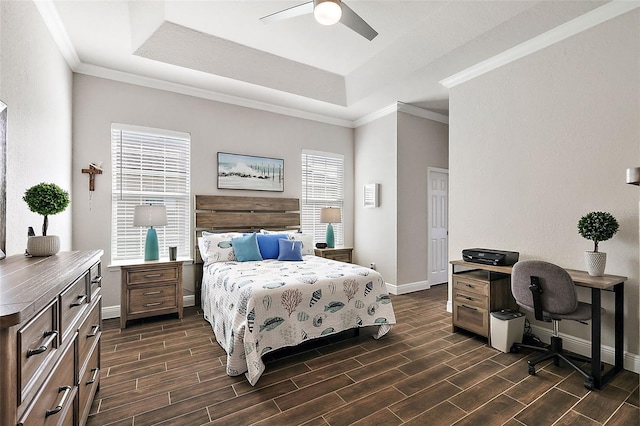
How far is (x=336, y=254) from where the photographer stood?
16.5ft

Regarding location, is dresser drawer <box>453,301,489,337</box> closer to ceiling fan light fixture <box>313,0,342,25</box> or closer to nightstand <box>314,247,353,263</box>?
nightstand <box>314,247,353,263</box>

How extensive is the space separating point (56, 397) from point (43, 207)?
1.26m

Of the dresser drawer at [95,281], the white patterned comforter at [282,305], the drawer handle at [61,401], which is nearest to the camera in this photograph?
the drawer handle at [61,401]

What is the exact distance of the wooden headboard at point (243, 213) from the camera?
4.32 m

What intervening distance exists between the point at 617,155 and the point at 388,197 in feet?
9.28

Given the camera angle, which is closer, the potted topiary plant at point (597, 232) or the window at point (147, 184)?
the potted topiary plant at point (597, 232)

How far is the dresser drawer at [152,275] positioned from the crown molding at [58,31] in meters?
2.44

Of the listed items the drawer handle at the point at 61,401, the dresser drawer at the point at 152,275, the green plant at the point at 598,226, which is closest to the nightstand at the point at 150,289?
the dresser drawer at the point at 152,275

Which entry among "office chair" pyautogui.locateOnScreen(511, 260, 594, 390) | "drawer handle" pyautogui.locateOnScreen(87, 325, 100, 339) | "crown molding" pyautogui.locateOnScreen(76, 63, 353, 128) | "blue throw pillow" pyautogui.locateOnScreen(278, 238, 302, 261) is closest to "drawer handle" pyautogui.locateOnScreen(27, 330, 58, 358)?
"drawer handle" pyautogui.locateOnScreen(87, 325, 100, 339)

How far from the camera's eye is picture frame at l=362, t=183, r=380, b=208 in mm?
5230

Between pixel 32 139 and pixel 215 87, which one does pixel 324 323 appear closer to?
pixel 32 139

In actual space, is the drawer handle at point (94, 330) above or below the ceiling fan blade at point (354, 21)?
below

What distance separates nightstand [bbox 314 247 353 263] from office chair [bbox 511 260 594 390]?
2734mm

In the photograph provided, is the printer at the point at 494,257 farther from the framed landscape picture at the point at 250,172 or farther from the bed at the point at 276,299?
the framed landscape picture at the point at 250,172
